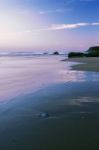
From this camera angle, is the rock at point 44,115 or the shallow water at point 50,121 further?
the rock at point 44,115

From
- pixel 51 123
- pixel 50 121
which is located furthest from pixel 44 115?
pixel 51 123

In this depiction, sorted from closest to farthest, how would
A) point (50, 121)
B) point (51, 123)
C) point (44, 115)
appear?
point (51, 123)
point (50, 121)
point (44, 115)

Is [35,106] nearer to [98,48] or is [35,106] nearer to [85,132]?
[85,132]

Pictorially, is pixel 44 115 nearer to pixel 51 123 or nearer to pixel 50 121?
pixel 50 121

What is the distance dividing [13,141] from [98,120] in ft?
6.55

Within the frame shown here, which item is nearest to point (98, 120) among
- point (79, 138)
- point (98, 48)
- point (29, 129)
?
point (79, 138)

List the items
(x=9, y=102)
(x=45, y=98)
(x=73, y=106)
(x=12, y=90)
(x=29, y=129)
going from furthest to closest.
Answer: (x=12, y=90) → (x=45, y=98) → (x=9, y=102) → (x=73, y=106) → (x=29, y=129)

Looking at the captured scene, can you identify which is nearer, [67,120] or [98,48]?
[67,120]

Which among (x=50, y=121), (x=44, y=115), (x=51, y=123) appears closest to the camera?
(x=51, y=123)

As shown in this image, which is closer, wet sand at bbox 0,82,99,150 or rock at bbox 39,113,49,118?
wet sand at bbox 0,82,99,150

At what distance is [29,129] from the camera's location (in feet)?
17.0

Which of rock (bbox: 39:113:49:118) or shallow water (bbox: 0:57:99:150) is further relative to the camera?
rock (bbox: 39:113:49:118)

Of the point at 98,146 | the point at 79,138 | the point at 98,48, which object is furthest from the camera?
the point at 98,48

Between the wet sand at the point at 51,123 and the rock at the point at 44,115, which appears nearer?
the wet sand at the point at 51,123
